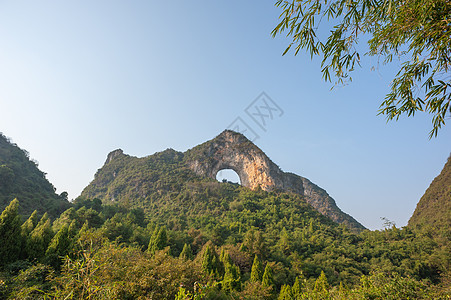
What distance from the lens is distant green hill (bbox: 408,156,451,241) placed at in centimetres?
3703

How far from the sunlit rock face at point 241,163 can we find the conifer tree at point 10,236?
46245mm

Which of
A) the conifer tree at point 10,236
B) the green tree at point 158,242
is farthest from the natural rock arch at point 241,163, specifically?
the conifer tree at point 10,236

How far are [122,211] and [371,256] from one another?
36453 mm

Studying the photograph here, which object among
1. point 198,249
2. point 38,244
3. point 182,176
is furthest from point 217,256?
point 182,176

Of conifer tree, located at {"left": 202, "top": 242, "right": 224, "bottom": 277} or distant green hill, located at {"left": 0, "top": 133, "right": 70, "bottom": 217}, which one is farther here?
distant green hill, located at {"left": 0, "top": 133, "right": 70, "bottom": 217}

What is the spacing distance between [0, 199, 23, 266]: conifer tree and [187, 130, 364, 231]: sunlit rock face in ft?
152

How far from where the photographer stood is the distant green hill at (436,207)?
121 feet

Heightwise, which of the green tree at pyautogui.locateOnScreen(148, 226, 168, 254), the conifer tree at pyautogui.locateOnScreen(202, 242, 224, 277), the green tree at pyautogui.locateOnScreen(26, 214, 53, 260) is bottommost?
the green tree at pyautogui.locateOnScreen(26, 214, 53, 260)

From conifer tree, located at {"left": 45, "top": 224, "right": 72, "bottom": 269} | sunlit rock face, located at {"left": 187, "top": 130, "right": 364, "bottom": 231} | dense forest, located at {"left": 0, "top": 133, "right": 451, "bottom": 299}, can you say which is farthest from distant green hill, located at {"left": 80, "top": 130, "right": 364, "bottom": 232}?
conifer tree, located at {"left": 45, "top": 224, "right": 72, "bottom": 269}

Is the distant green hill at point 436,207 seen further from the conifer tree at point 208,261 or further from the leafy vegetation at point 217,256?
the conifer tree at point 208,261

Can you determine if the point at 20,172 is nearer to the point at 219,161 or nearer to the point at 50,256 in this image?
the point at 50,256

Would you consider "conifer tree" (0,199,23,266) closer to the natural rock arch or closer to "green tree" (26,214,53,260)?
"green tree" (26,214,53,260)

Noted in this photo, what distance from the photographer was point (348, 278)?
21.1 metres

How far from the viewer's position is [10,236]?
1039cm
